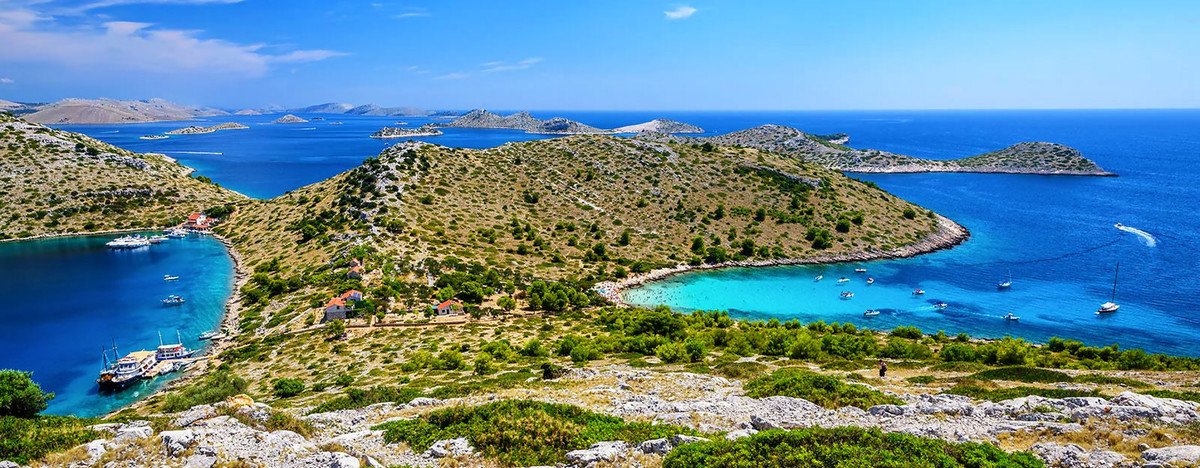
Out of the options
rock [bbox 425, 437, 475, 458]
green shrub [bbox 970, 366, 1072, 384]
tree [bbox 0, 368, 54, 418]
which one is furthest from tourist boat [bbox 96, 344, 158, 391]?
A: green shrub [bbox 970, 366, 1072, 384]

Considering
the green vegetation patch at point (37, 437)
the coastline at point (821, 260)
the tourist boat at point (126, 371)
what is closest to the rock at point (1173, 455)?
the green vegetation patch at point (37, 437)

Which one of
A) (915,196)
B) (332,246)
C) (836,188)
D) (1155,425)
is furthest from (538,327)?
(915,196)

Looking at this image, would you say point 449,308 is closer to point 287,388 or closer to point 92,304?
point 287,388

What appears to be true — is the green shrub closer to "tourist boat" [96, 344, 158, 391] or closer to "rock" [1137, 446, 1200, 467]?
"rock" [1137, 446, 1200, 467]

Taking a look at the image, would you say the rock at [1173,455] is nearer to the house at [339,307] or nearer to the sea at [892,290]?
the sea at [892,290]

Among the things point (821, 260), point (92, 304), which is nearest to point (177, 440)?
point (92, 304)

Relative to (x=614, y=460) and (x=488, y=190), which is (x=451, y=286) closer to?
(x=488, y=190)

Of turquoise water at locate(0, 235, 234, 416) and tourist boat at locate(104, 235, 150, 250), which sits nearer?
turquoise water at locate(0, 235, 234, 416)
